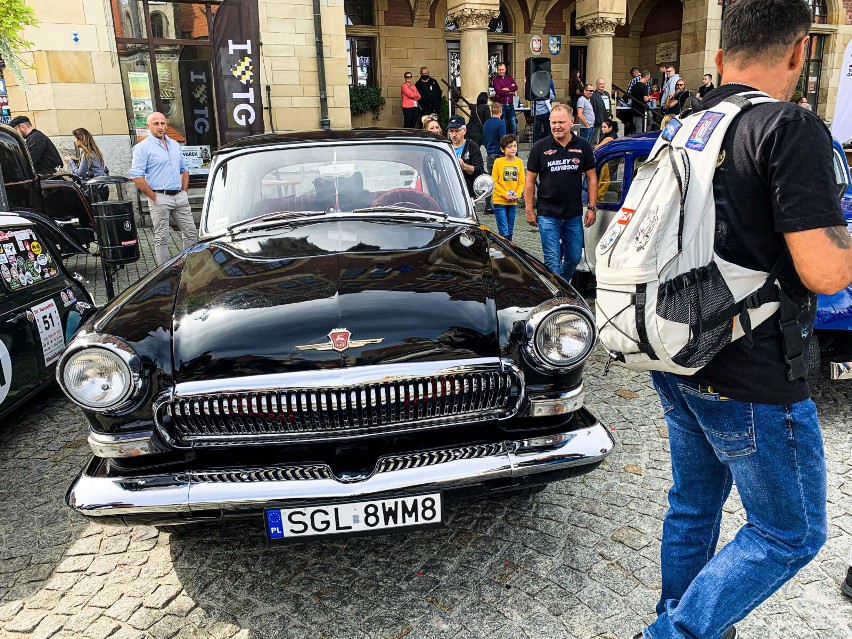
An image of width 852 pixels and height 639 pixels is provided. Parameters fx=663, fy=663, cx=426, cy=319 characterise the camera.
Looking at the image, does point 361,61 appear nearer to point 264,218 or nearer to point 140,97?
point 140,97

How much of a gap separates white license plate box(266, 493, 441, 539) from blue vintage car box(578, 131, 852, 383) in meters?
1.80

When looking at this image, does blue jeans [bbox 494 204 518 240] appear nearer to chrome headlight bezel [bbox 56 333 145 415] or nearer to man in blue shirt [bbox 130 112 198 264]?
man in blue shirt [bbox 130 112 198 264]

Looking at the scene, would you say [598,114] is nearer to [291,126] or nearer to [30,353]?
[291,126]

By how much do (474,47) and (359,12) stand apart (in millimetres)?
6101

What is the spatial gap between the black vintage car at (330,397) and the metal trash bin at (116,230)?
2.86 m

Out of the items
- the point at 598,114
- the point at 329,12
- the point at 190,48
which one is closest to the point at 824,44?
the point at 598,114

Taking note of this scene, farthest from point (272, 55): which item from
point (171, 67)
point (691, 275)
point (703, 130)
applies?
point (691, 275)

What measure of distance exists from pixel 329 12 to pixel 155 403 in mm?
14545

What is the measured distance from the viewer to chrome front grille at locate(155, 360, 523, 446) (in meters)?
2.42

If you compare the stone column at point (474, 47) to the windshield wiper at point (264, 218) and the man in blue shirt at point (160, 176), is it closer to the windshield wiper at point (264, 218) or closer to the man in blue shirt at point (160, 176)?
the man in blue shirt at point (160, 176)

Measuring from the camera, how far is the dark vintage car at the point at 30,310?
397 centimetres

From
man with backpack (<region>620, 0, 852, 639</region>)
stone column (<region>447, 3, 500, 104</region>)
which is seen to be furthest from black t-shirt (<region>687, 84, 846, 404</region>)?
stone column (<region>447, 3, 500, 104</region>)

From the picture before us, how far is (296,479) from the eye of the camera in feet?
7.93

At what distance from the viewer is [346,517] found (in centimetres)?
240
